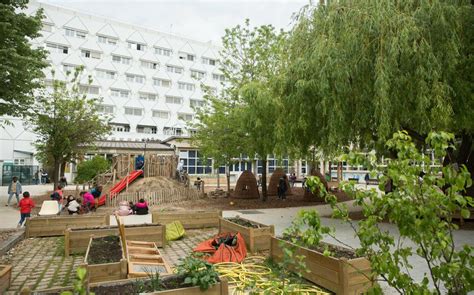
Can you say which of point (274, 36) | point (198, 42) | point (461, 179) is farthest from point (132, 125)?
point (461, 179)

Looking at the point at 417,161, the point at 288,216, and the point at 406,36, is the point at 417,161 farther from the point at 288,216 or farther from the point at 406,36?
the point at 288,216

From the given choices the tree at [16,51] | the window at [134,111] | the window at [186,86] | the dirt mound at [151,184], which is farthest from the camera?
the window at [186,86]

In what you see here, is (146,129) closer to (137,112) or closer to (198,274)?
(137,112)

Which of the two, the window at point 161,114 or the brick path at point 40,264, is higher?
the window at point 161,114

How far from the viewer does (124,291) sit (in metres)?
4.44

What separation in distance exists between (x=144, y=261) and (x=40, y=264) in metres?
2.63

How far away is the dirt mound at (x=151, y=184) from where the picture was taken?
65.7ft

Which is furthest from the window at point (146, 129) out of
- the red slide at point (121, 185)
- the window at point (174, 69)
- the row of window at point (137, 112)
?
the red slide at point (121, 185)

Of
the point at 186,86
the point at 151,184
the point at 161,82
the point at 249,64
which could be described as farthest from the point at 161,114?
the point at 249,64

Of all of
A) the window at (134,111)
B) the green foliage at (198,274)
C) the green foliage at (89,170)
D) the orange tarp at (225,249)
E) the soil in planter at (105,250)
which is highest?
the window at (134,111)

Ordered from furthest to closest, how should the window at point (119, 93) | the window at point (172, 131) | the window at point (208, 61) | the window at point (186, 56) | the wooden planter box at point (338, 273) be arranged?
1. the window at point (208, 61)
2. the window at point (186, 56)
3. the window at point (172, 131)
4. the window at point (119, 93)
5. the wooden planter box at point (338, 273)

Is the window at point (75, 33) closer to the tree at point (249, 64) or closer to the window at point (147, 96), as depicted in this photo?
the window at point (147, 96)

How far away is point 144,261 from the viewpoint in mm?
6750

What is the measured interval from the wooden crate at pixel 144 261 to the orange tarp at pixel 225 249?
112cm
